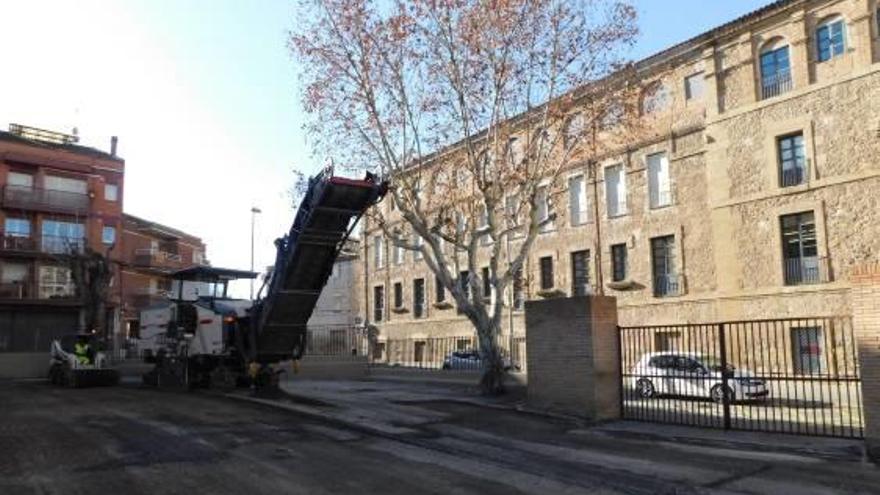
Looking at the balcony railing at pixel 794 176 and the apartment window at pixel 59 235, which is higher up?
the apartment window at pixel 59 235

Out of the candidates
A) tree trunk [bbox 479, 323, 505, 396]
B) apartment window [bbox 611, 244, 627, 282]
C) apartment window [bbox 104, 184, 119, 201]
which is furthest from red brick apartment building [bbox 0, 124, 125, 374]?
tree trunk [bbox 479, 323, 505, 396]

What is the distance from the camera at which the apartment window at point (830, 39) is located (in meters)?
27.2

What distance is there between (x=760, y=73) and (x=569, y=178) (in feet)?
33.4

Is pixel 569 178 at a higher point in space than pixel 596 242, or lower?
higher

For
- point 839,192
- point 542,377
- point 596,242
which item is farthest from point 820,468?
point 596,242

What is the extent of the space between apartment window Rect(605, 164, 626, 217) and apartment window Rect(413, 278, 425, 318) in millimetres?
16014

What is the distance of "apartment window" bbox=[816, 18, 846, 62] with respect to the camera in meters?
27.2

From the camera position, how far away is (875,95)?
1021 inches

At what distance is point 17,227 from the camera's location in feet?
161

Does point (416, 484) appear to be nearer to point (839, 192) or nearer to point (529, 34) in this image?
point (529, 34)

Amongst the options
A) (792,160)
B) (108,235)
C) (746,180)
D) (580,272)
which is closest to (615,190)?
(580,272)

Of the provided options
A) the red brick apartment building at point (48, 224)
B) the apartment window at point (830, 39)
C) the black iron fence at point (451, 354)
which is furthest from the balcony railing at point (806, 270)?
the red brick apartment building at point (48, 224)

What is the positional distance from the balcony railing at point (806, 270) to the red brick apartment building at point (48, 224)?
117 feet

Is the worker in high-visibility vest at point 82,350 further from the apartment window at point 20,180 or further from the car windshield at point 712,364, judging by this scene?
the apartment window at point 20,180
